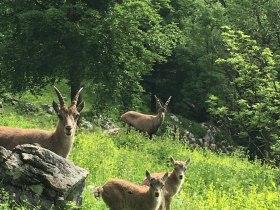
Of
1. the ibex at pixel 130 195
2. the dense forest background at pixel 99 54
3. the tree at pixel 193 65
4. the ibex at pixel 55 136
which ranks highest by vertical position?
the ibex at pixel 55 136

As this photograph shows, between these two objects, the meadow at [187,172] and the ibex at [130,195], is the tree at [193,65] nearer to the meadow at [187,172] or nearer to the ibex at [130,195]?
the meadow at [187,172]

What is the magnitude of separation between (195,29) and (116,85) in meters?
23.5

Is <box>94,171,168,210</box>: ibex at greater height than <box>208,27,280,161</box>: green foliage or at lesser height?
greater

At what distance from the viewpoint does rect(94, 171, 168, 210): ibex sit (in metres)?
11.0

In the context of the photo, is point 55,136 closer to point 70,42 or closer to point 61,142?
point 61,142

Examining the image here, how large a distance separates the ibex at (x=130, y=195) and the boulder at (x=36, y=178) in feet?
3.95

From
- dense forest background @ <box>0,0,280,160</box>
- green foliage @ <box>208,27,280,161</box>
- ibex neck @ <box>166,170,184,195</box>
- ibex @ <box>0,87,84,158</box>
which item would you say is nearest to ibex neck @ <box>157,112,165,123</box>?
dense forest background @ <box>0,0,280,160</box>

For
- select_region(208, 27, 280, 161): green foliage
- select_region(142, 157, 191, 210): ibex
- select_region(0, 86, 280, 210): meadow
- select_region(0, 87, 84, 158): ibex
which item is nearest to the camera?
select_region(0, 87, 84, 158): ibex

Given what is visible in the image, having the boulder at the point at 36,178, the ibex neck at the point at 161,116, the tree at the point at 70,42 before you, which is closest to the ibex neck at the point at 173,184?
the boulder at the point at 36,178

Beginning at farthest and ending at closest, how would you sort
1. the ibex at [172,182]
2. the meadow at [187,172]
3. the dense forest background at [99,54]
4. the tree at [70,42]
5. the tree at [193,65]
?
the tree at [193,65] < the dense forest background at [99,54] < the tree at [70,42] < the meadow at [187,172] < the ibex at [172,182]

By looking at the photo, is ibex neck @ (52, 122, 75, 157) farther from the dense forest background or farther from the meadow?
the dense forest background

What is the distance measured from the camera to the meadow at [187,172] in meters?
14.0

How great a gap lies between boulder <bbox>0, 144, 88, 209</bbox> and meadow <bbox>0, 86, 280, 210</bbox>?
0.79 m

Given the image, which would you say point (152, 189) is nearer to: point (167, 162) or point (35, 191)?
point (35, 191)
